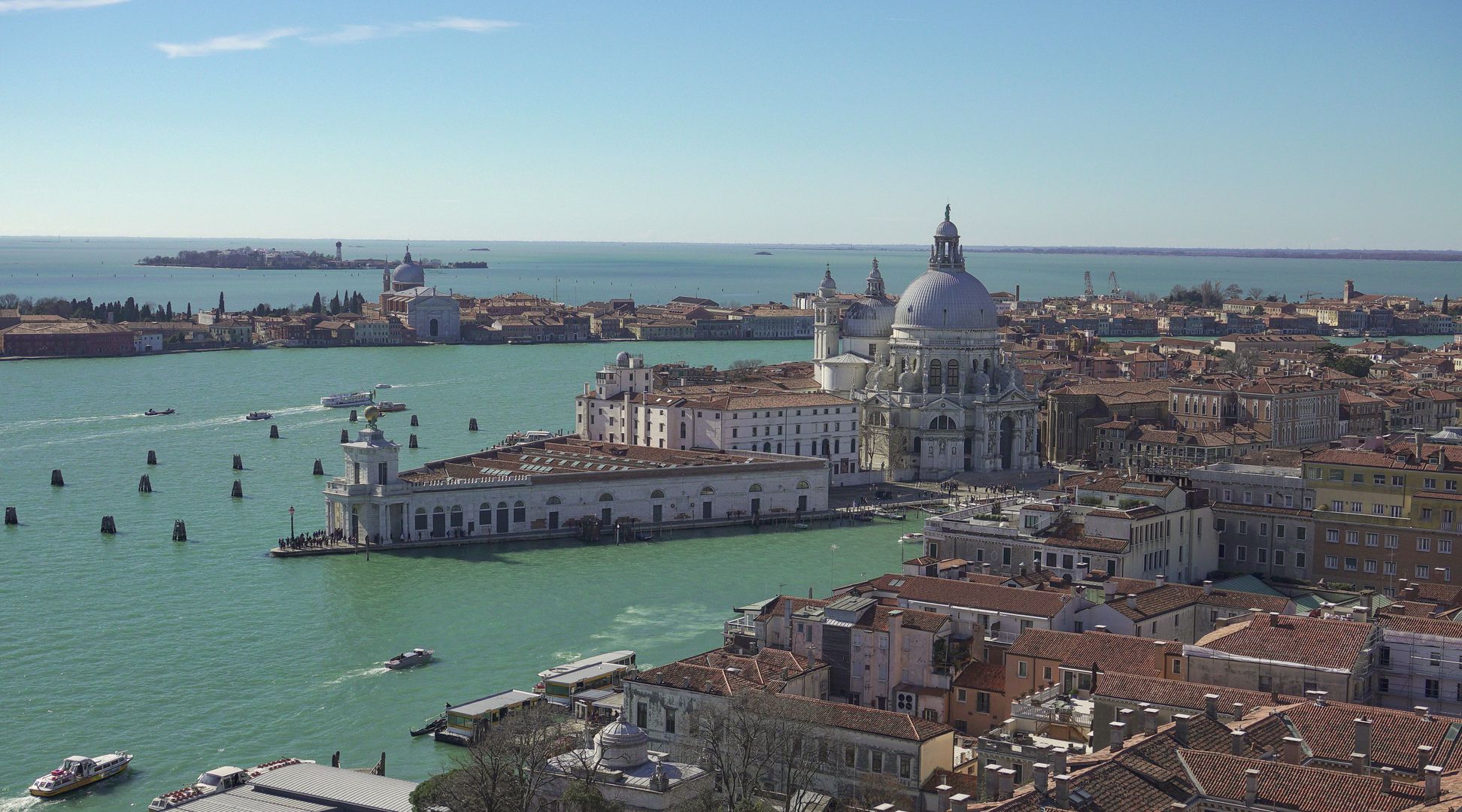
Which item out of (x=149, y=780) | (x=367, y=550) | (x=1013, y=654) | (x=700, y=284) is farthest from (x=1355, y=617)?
(x=700, y=284)

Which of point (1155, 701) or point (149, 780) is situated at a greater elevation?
point (1155, 701)

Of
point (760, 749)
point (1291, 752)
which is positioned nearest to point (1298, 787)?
point (1291, 752)

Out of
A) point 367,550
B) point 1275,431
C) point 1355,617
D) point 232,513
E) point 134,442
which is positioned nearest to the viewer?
point 1355,617

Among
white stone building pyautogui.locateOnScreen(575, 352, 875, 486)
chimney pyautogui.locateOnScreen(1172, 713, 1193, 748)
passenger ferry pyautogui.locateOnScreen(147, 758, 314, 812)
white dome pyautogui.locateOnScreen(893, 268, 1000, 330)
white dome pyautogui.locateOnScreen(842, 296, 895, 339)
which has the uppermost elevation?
white dome pyautogui.locateOnScreen(893, 268, 1000, 330)

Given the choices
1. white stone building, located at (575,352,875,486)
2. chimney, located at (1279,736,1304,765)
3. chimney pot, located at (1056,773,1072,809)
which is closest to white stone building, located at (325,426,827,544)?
white stone building, located at (575,352,875,486)

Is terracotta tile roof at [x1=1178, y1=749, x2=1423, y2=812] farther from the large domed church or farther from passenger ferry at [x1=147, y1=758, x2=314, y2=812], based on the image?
the large domed church

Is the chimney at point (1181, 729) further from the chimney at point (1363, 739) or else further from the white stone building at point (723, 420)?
the white stone building at point (723, 420)

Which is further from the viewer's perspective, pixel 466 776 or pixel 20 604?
pixel 20 604

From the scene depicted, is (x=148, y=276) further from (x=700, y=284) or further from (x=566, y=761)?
(x=566, y=761)
